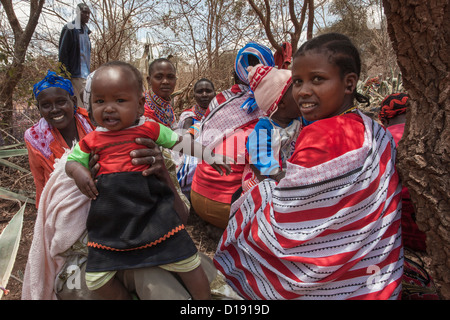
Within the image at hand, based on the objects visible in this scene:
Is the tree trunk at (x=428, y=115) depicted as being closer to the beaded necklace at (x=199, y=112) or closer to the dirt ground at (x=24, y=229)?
the dirt ground at (x=24, y=229)

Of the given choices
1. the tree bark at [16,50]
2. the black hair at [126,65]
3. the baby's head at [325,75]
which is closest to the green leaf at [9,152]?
the tree bark at [16,50]

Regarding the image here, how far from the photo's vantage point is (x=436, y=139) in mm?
1450

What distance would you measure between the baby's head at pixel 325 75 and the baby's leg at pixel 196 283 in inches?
38.6

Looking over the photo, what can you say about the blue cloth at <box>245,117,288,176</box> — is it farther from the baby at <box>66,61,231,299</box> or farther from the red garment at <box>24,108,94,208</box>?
the red garment at <box>24,108,94,208</box>

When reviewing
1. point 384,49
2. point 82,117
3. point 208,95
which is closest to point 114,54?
point 208,95

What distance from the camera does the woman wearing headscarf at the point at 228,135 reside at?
8.77ft

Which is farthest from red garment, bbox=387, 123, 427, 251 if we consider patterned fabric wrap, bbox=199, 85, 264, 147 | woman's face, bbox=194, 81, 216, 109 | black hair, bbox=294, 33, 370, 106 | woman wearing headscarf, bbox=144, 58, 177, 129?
woman's face, bbox=194, 81, 216, 109

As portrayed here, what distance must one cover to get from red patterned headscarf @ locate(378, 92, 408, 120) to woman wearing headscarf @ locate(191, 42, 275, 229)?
102 cm

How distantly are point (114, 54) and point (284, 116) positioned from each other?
228 inches

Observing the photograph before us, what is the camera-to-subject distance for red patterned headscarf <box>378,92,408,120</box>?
2.63 metres

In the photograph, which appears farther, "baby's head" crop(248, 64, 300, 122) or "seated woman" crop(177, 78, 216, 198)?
"seated woman" crop(177, 78, 216, 198)

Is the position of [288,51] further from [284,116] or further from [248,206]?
[248,206]

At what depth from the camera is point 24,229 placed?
11.5 feet

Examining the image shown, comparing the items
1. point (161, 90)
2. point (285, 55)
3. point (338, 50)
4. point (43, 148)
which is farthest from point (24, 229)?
point (338, 50)
